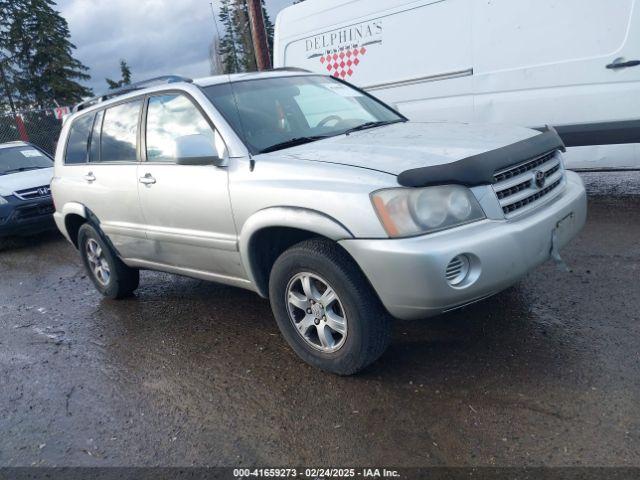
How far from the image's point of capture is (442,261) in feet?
8.50

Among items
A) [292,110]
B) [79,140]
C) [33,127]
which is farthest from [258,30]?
[33,127]

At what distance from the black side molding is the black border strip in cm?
305

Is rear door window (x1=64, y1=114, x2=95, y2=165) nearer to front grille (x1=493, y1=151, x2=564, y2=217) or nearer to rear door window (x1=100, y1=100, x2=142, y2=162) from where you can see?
rear door window (x1=100, y1=100, x2=142, y2=162)

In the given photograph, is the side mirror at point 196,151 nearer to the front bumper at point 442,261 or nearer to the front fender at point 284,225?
the front fender at point 284,225

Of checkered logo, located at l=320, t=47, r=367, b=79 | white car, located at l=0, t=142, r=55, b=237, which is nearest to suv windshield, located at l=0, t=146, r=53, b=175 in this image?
white car, located at l=0, t=142, r=55, b=237

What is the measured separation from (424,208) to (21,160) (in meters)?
8.62

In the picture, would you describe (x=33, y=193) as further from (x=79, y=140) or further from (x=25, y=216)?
(x=79, y=140)

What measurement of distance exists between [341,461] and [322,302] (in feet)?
2.80

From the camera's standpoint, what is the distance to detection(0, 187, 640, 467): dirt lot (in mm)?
2541

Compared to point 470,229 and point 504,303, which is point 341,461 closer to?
point 470,229

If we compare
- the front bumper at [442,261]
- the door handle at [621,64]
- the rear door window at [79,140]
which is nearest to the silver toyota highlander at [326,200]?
the front bumper at [442,261]

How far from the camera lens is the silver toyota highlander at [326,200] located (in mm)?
2703

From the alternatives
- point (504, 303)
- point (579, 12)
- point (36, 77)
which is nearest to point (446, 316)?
point (504, 303)

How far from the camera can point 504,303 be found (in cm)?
386
